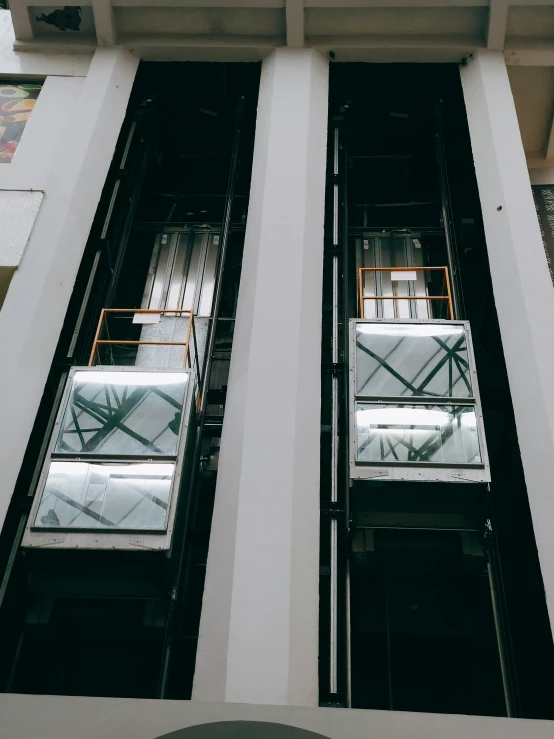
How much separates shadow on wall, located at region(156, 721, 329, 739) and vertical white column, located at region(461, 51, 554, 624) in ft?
12.2

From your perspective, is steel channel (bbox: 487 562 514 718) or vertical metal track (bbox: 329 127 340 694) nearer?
steel channel (bbox: 487 562 514 718)

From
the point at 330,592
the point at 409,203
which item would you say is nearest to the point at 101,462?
the point at 330,592

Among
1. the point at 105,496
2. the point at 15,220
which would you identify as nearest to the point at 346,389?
the point at 105,496

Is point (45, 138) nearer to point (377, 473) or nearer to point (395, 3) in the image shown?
point (395, 3)

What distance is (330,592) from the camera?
1016 centimetres

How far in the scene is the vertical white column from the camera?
999cm

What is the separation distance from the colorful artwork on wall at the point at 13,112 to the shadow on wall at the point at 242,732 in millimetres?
11556

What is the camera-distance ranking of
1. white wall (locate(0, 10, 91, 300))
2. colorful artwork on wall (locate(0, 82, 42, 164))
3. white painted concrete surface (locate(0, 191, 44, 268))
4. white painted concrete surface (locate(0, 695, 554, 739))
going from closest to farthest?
white painted concrete surface (locate(0, 695, 554, 739))
white painted concrete surface (locate(0, 191, 44, 268))
white wall (locate(0, 10, 91, 300))
colorful artwork on wall (locate(0, 82, 42, 164))

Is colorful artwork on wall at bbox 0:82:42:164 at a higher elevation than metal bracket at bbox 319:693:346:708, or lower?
higher

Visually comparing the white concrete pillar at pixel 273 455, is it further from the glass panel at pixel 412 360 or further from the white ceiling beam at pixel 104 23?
the white ceiling beam at pixel 104 23

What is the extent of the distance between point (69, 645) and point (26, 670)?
28.6 inches

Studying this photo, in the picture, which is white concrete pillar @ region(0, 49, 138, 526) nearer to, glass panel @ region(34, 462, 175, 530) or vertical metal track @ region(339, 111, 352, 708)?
glass panel @ region(34, 462, 175, 530)

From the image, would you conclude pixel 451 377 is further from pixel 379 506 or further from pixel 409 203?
pixel 409 203

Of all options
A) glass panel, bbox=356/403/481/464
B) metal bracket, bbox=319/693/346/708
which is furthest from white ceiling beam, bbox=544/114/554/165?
metal bracket, bbox=319/693/346/708
